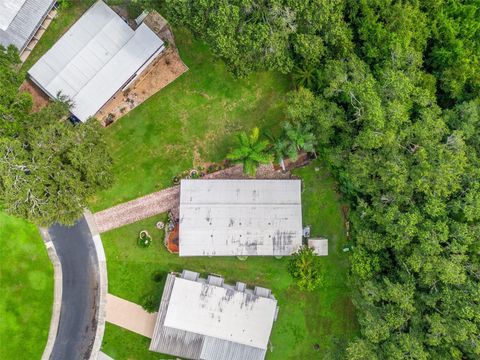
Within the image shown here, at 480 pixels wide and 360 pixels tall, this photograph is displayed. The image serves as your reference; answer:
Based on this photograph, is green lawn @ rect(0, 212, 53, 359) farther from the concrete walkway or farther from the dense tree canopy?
the dense tree canopy

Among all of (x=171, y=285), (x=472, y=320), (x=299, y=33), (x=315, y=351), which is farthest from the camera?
(x=315, y=351)

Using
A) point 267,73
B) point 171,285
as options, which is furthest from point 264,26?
point 171,285

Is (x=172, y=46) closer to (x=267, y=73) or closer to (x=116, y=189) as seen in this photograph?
(x=267, y=73)

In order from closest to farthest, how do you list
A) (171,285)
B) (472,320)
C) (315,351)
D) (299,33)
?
(472,320), (299,33), (171,285), (315,351)

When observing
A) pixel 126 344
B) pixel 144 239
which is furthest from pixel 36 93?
pixel 126 344

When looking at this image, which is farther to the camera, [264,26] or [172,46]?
[172,46]

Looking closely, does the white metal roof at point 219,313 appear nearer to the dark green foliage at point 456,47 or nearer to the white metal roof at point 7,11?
the dark green foliage at point 456,47
